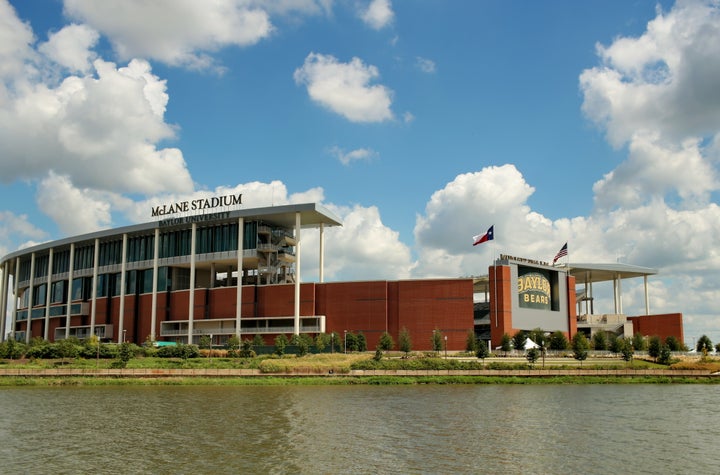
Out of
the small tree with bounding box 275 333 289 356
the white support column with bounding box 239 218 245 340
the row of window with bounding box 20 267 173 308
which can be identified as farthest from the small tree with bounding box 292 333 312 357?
the row of window with bounding box 20 267 173 308

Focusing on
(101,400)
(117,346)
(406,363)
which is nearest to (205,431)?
(101,400)

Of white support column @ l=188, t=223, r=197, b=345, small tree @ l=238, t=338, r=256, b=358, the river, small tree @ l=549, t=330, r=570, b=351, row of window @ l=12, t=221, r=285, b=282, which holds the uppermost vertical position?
row of window @ l=12, t=221, r=285, b=282

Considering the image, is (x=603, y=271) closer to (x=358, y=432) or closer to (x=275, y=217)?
(x=275, y=217)

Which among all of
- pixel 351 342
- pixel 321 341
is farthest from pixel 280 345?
pixel 351 342

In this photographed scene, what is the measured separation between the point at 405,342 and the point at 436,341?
5.62 m

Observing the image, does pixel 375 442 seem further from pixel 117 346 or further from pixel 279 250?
pixel 279 250

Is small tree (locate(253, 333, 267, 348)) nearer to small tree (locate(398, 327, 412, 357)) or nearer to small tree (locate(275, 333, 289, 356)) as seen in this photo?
small tree (locate(275, 333, 289, 356))

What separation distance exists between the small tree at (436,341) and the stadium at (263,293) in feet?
5.49

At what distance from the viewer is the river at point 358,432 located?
30.7 metres

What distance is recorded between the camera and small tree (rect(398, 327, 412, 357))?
10119cm

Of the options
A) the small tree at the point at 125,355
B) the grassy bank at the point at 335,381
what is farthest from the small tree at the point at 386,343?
the small tree at the point at 125,355

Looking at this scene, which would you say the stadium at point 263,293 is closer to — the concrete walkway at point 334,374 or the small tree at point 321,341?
the small tree at point 321,341

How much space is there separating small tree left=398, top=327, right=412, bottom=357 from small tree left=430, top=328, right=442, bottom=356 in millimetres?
3733

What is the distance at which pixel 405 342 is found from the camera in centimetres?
10194
